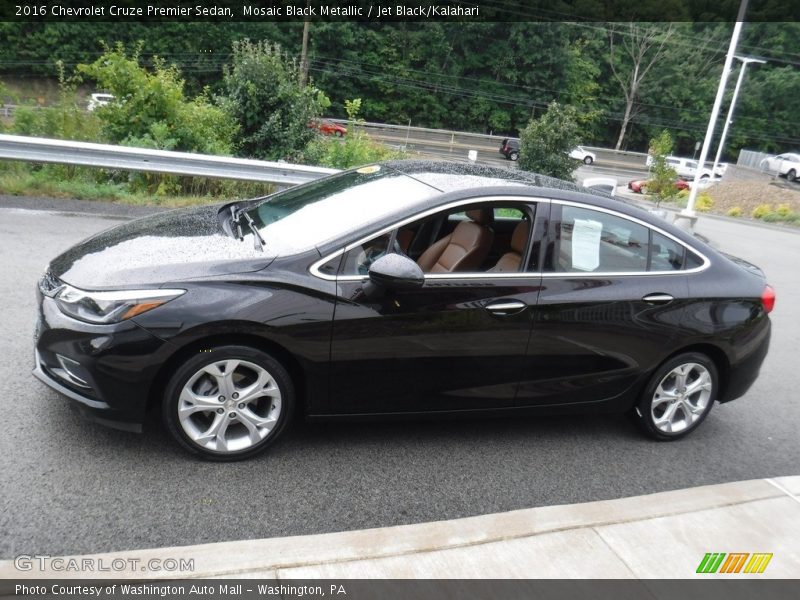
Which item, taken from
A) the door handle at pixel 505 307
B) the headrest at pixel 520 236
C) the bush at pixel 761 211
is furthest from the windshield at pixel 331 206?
the bush at pixel 761 211

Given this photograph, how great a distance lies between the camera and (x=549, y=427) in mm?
4691

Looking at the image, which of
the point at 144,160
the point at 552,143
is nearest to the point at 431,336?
the point at 144,160

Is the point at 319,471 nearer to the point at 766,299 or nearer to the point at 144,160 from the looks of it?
the point at 766,299

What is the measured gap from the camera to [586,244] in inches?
168

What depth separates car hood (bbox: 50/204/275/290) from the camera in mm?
3494

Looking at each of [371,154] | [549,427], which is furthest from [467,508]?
[371,154]

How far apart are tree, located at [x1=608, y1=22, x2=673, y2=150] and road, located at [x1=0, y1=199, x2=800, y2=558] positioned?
246 feet

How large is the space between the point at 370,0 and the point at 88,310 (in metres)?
60.9

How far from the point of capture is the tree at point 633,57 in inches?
2861

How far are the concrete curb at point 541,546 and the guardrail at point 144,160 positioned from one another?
7545 millimetres

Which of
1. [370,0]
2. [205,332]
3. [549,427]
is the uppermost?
[370,0]

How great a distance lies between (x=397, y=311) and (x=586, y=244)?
4.37 feet

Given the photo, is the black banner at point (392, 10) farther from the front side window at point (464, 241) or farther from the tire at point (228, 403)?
the tire at point (228, 403)
